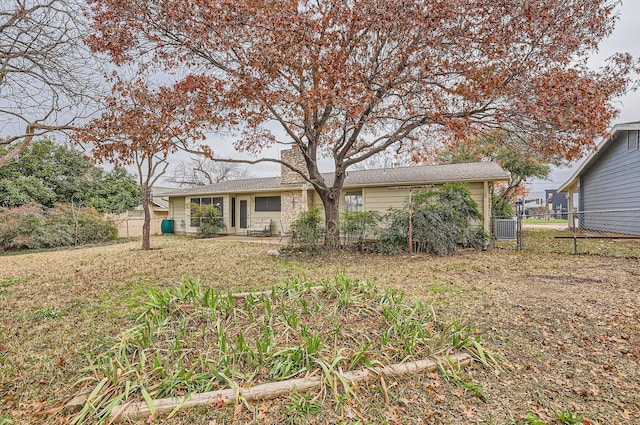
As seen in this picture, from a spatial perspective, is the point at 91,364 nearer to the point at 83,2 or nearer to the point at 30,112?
the point at 30,112

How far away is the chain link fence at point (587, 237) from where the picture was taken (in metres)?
→ 8.75

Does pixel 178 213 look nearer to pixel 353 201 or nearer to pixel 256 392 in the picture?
pixel 353 201

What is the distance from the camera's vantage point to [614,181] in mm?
12664

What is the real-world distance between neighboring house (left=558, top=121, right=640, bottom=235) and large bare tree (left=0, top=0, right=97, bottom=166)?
41.2ft

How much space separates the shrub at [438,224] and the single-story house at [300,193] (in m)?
0.91

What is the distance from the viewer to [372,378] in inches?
97.6

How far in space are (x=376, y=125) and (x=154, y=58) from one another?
5628 mm

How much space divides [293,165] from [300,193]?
1.29 meters

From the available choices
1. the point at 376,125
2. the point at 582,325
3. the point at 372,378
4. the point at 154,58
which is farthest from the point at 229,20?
the point at 582,325

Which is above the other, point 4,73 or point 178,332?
point 4,73

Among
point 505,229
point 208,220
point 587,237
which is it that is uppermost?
point 208,220

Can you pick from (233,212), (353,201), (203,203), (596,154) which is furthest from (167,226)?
(596,154)

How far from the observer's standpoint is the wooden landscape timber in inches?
82.9

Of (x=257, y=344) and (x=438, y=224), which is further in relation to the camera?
(x=438, y=224)
